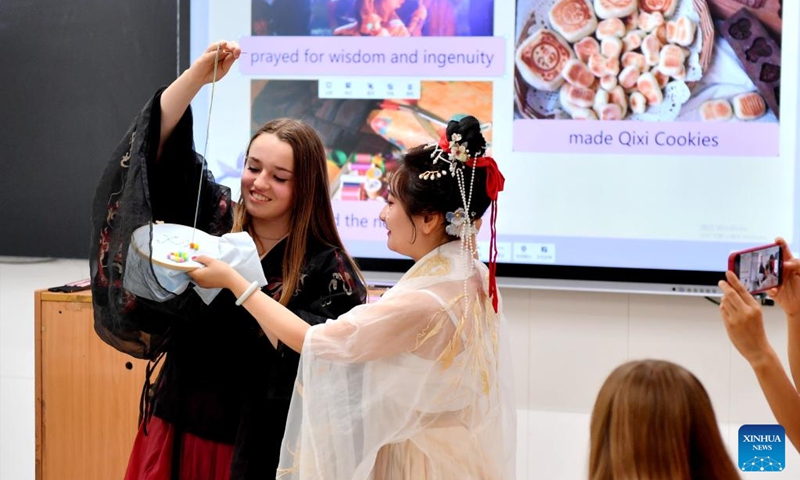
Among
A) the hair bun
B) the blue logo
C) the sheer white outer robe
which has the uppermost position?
the hair bun

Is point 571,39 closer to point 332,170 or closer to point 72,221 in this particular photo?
point 332,170

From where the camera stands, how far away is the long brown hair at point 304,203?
1946 millimetres

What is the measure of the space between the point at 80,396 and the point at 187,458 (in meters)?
1.03

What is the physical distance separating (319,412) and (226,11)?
186cm

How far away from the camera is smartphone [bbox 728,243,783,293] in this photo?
1.73 m

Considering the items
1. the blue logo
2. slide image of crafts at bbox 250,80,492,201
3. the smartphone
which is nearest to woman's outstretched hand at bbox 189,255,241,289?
the smartphone

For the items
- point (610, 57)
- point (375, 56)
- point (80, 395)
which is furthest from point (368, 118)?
point (80, 395)

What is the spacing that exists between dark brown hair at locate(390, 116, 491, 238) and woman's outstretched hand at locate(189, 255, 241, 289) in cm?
36

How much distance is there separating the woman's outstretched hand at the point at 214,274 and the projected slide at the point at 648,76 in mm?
1531

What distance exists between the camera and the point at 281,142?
78.0 inches

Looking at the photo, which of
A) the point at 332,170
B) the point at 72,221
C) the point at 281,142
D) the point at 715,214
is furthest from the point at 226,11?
the point at 715,214

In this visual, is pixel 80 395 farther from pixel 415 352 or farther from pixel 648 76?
pixel 648 76

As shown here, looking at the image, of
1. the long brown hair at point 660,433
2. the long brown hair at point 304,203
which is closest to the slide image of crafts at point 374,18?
the long brown hair at point 304,203

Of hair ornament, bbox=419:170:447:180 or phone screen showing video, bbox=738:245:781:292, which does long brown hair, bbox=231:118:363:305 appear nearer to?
hair ornament, bbox=419:170:447:180
